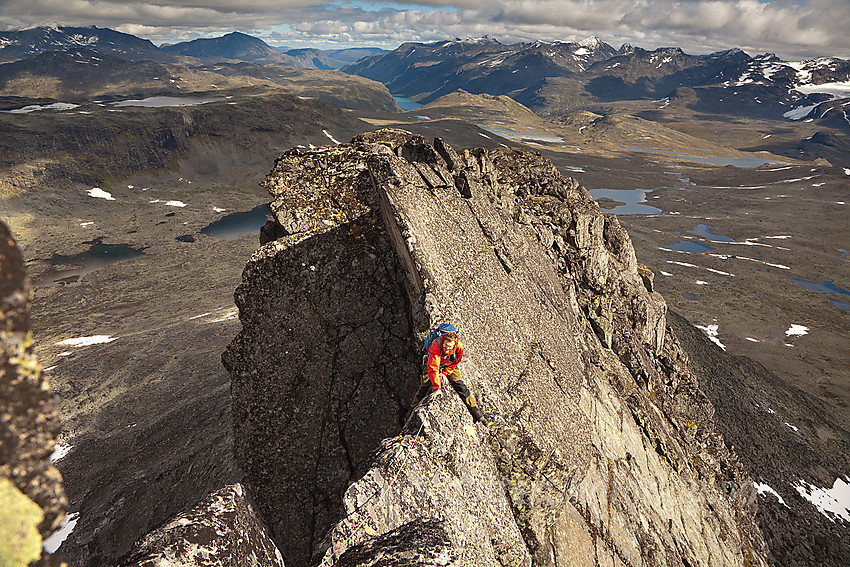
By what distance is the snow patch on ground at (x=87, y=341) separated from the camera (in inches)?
2317

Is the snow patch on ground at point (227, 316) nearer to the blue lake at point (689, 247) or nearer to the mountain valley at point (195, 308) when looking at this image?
the mountain valley at point (195, 308)

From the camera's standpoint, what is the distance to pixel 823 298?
106812 millimetres

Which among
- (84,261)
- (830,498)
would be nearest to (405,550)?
(830,498)

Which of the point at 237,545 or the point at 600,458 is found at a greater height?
the point at 237,545

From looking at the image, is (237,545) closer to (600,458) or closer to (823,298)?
(600,458)

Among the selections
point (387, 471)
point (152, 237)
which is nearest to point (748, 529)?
point (387, 471)

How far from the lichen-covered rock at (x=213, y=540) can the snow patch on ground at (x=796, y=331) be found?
348 ft

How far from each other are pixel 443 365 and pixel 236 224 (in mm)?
145864

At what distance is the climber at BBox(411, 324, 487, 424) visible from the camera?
10.3 metres

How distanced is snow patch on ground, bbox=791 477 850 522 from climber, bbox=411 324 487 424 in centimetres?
4380

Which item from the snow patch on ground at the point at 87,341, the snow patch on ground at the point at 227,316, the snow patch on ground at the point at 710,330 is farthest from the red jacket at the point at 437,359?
the snow patch on ground at the point at 710,330

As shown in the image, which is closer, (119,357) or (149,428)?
(149,428)

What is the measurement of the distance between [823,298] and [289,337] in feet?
459

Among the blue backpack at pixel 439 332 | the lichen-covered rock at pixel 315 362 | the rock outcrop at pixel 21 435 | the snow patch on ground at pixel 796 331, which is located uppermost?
the rock outcrop at pixel 21 435
